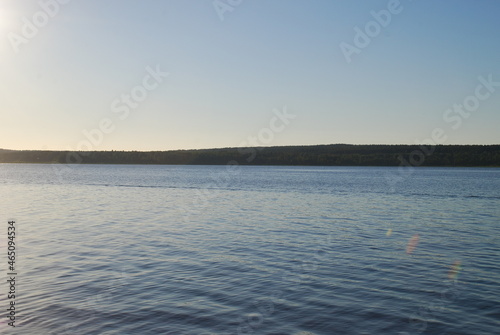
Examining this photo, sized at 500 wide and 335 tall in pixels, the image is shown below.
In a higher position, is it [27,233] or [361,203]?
[27,233]

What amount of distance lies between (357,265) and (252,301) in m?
6.48

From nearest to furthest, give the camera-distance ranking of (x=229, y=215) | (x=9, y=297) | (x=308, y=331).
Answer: (x=308, y=331)
(x=9, y=297)
(x=229, y=215)

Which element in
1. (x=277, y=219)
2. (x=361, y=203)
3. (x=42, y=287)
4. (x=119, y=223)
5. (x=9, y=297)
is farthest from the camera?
(x=361, y=203)

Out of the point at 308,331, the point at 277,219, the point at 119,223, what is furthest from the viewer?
the point at 277,219

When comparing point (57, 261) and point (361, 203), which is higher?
point (57, 261)

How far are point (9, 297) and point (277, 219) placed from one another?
73.9 feet

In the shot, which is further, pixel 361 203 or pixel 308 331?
pixel 361 203

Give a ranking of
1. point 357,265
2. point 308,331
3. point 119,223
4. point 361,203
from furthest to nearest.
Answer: point 361,203 < point 119,223 < point 357,265 < point 308,331

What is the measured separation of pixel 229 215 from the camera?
1464 inches

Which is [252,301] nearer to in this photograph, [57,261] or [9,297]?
[9,297]

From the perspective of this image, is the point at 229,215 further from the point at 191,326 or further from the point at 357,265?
the point at 191,326

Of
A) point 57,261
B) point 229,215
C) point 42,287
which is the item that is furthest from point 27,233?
point 229,215

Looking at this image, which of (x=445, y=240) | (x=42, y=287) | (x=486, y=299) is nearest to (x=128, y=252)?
(x=42, y=287)

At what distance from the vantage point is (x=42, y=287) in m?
15.6
